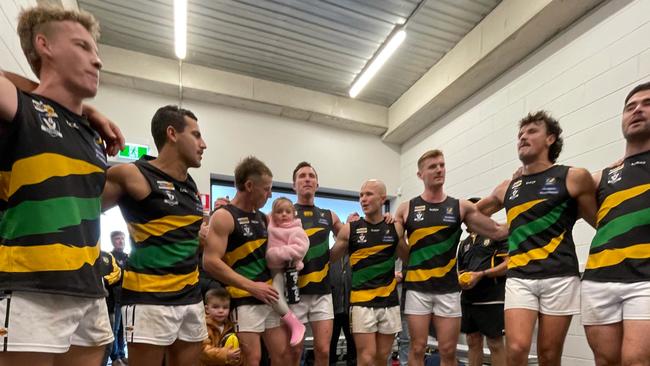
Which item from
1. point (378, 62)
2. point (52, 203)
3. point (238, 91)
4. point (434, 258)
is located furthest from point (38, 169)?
point (238, 91)

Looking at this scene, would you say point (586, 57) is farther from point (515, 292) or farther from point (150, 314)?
point (150, 314)

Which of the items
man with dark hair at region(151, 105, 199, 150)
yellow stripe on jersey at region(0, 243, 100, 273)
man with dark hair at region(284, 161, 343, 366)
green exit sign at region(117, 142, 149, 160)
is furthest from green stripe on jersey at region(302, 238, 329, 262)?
green exit sign at region(117, 142, 149, 160)

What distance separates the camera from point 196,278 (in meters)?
2.33

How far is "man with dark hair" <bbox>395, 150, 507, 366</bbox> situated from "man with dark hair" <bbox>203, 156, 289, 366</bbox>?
1052 mm

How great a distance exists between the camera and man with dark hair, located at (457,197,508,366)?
4273mm

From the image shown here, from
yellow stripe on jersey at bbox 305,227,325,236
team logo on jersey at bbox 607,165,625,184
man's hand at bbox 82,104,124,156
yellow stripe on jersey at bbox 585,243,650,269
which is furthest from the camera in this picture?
yellow stripe on jersey at bbox 305,227,325,236

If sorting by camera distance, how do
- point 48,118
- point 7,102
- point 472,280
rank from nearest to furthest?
1. point 7,102
2. point 48,118
3. point 472,280

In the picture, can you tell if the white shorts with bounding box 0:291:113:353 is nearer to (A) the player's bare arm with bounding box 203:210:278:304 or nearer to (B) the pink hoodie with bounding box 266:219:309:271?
(A) the player's bare arm with bounding box 203:210:278:304

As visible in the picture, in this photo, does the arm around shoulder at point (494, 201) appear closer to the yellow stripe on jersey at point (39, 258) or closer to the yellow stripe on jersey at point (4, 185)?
the yellow stripe on jersey at point (39, 258)

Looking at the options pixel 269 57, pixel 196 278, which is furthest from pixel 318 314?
pixel 269 57

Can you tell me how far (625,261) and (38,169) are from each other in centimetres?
268

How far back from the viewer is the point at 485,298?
441 centimetres

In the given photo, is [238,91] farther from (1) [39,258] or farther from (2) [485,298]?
(1) [39,258]

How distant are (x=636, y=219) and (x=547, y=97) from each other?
128 inches
